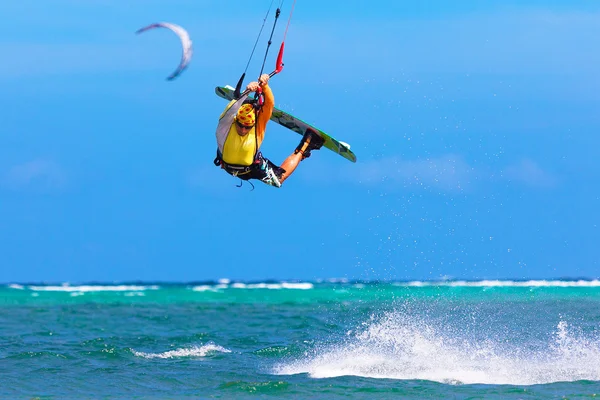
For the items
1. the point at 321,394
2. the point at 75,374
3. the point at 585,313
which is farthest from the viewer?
the point at 585,313

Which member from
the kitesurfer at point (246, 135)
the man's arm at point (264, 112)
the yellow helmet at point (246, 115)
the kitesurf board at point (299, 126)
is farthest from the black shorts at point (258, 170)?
the kitesurf board at point (299, 126)

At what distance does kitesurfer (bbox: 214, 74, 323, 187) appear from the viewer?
13.8 m

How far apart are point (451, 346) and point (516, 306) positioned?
14.6m

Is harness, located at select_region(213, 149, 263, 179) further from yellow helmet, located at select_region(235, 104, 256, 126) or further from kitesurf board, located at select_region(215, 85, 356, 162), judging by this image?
kitesurf board, located at select_region(215, 85, 356, 162)

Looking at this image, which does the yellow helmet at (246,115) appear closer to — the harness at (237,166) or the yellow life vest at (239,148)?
the yellow life vest at (239,148)

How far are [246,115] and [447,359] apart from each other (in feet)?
27.0

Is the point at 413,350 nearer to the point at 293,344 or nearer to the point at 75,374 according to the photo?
the point at 293,344

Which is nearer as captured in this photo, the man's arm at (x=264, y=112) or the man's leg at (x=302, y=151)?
the man's arm at (x=264, y=112)

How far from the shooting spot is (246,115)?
1378 centimetres

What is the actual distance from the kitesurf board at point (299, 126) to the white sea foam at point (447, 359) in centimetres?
441

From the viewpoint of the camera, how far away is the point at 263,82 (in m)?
13.7

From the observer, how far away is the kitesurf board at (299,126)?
16.1 meters

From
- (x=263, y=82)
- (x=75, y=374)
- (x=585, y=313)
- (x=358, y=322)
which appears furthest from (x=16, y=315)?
(x=263, y=82)

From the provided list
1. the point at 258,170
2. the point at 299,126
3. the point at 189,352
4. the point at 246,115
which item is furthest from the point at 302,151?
the point at 189,352
